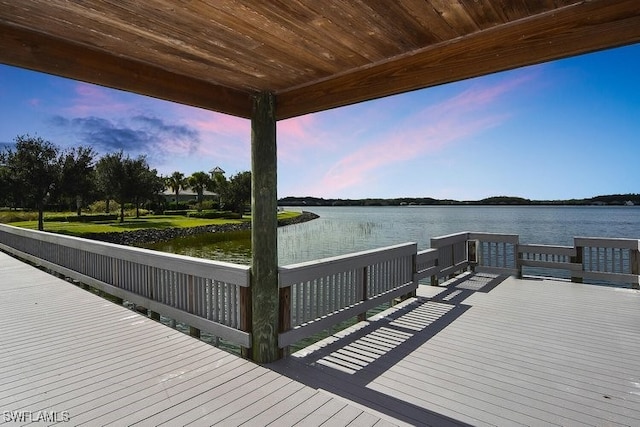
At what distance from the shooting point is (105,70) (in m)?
2.53

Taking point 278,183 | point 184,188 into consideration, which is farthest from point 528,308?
point 184,188

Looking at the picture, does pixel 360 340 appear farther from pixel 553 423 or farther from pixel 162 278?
pixel 162 278

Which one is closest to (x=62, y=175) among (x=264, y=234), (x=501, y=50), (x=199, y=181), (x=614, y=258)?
(x=264, y=234)

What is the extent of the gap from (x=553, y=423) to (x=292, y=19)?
3.24 m

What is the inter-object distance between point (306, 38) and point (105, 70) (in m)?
1.58

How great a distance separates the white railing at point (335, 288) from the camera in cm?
357

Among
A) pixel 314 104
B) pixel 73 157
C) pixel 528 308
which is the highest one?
pixel 73 157

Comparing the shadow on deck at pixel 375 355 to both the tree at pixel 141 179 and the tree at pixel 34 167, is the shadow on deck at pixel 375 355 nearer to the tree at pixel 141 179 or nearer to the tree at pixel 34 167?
the tree at pixel 34 167

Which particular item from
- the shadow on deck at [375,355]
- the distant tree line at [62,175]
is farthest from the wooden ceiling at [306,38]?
Result: the distant tree line at [62,175]

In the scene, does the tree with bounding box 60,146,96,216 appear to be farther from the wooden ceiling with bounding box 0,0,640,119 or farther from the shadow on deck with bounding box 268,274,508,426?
the shadow on deck with bounding box 268,274,508,426

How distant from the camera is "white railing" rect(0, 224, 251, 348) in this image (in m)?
3.67

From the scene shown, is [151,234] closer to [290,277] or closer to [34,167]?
[34,167]

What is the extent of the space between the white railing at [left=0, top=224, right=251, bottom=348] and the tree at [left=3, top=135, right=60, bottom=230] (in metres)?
20.6

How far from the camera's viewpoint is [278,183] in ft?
11.5
